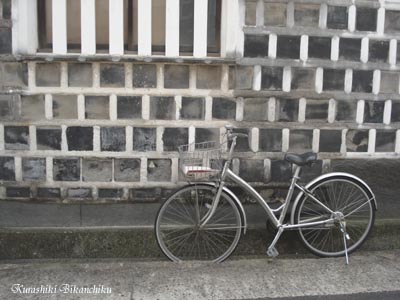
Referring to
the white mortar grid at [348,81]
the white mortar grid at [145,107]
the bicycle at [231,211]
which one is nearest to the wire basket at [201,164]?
the bicycle at [231,211]

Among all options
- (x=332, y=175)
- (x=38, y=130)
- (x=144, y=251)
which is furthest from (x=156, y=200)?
(x=332, y=175)

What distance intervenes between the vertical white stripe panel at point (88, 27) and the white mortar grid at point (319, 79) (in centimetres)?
251

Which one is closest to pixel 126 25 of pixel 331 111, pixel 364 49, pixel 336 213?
pixel 331 111

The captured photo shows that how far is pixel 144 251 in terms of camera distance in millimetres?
5445

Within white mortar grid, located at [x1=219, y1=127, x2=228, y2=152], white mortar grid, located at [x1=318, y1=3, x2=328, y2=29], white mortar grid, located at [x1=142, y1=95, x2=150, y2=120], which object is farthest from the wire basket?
white mortar grid, located at [x1=318, y1=3, x2=328, y2=29]

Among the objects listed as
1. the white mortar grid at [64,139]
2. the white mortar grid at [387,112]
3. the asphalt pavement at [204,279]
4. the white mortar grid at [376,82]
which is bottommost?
the asphalt pavement at [204,279]

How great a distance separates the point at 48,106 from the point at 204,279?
2519 mm

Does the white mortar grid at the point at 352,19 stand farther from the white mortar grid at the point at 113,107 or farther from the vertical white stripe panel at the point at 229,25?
the white mortar grid at the point at 113,107

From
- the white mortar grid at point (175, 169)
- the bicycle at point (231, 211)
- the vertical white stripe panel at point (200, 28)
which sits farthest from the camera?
the white mortar grid at point (175, 169)

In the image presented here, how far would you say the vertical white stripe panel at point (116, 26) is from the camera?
5.52 m

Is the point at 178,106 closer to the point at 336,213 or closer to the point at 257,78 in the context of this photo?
the point at 257,78

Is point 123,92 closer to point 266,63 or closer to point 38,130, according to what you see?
point 38,130

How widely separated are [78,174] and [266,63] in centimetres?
243

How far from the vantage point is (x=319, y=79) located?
5.80m
